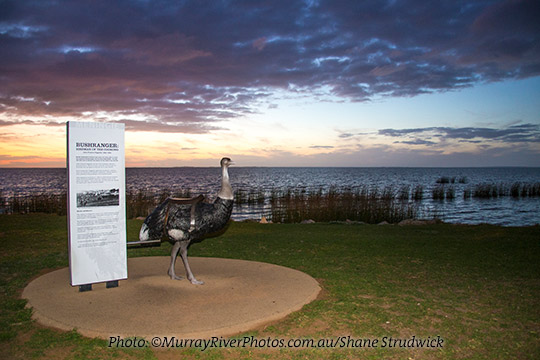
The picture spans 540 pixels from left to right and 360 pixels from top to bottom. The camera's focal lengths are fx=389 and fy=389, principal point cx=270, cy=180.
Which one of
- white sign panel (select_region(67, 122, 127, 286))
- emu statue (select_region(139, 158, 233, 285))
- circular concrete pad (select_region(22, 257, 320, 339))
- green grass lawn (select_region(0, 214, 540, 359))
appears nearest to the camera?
green grass lawn (select_region(0, 214, 540, 359))

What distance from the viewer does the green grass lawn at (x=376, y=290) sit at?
4.49 metres

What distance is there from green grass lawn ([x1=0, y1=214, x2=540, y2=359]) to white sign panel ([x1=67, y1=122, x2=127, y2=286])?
107 cm

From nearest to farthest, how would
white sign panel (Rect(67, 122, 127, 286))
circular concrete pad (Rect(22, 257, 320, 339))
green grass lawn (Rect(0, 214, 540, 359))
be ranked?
green grass lawn (Rect(0, 214, 540, 359)) < circular concrete pad (Rect(22, 257, 320, 339)) < white sign panel (Rect(67, 122, 127, 286))

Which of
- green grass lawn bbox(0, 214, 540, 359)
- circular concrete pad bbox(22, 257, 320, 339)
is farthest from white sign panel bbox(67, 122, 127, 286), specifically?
green grass lawn bbox(0, 214, 540, 359)

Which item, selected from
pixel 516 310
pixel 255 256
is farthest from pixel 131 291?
pixel 516 310

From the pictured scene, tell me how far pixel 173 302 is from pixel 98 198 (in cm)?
205

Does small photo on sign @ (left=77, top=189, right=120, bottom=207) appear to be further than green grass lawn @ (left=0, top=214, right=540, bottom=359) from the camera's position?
Yes

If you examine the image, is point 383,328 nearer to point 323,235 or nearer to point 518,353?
point 518,353

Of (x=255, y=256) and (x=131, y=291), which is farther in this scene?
(x=255, y=256)

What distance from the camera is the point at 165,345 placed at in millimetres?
4496

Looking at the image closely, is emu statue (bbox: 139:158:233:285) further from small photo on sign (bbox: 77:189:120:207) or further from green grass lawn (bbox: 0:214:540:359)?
green grass lawn (bbox: 0:214:540:359)

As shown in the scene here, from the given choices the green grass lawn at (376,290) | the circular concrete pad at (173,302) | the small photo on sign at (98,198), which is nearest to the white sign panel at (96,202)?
the small photo on sign at (98,198)

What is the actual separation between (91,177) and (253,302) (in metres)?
3.18

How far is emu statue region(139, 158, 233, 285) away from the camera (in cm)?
642
